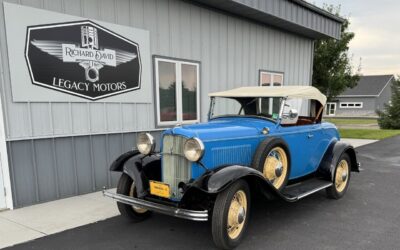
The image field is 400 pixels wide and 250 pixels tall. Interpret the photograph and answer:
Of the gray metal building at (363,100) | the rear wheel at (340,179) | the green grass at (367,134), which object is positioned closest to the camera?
the rear wheel at (340,179)

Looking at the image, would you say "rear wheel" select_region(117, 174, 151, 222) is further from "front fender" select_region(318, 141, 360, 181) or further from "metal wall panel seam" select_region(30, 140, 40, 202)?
"front fender" select_region(318, 141, 360, 181)

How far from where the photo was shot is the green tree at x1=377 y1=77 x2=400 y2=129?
18.9 meters

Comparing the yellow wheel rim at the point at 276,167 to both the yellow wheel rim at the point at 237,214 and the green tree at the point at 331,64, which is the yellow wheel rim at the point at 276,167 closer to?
the yellow wheel rim at the point at 237,214

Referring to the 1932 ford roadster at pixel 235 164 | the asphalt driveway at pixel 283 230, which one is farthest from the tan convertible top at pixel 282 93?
the asphalt driveway at pixel 283 230

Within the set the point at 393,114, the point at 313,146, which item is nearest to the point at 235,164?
the point at 313,146

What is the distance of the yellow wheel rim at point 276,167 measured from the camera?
378 cm

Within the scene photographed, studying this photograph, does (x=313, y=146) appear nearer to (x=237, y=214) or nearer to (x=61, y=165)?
(x=237, y=214)

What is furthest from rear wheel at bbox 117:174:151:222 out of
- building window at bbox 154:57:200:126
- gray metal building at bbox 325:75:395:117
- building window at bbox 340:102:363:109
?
building window at bbox 340:102:363:109

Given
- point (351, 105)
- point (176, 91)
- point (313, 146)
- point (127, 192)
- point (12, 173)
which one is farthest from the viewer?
point (351, 105)

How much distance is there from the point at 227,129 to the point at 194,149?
68cm

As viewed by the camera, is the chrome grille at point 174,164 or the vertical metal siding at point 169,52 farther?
the vertical metal siding at point 169,52

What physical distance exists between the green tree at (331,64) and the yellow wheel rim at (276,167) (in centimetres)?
1175

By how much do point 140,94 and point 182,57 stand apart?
4.44 ft

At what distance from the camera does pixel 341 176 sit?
4.92 meters
